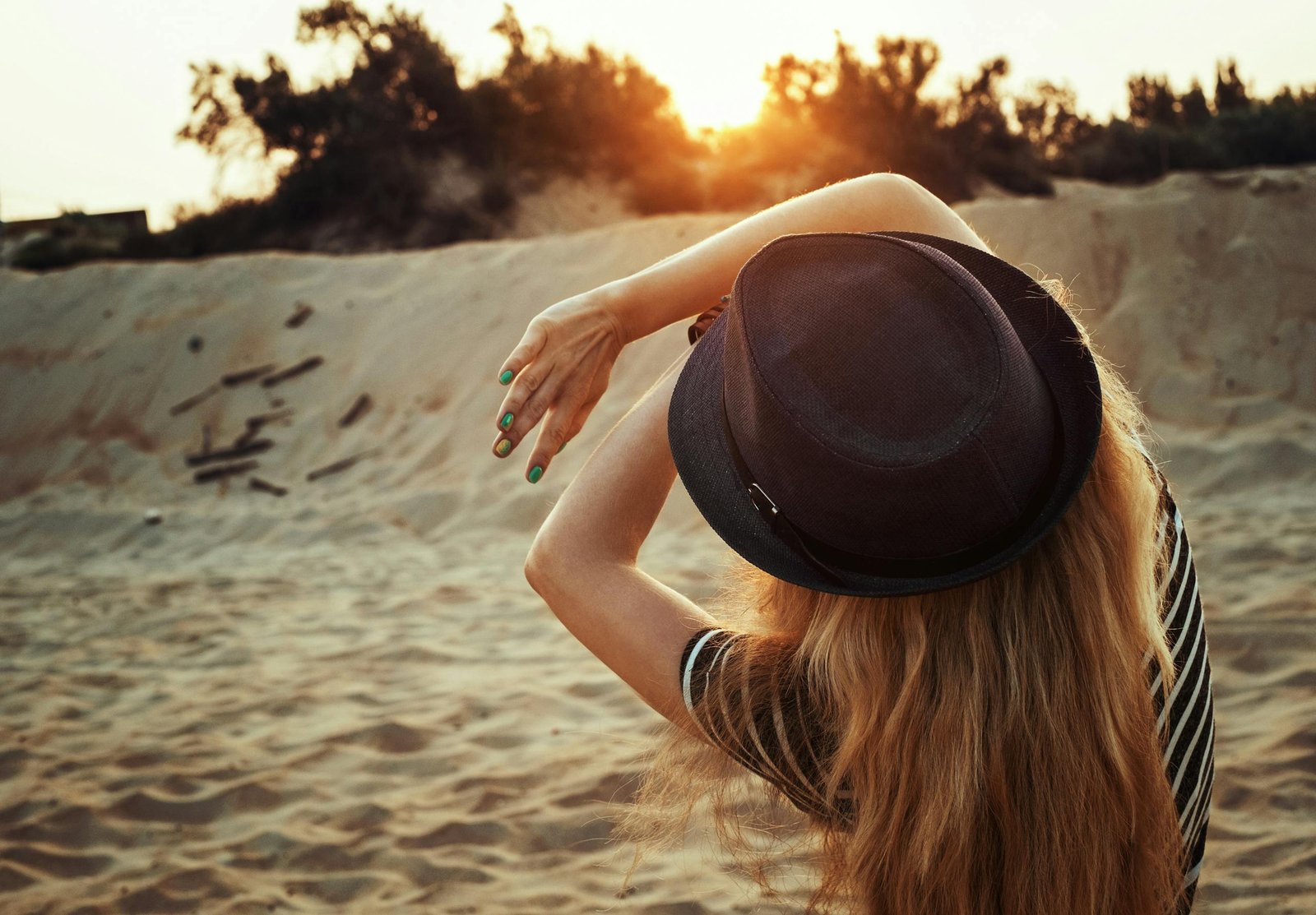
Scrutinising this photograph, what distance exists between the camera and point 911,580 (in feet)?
2.89

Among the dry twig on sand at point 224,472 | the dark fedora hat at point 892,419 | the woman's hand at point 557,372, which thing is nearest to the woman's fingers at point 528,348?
the woman's hand at point 557,372

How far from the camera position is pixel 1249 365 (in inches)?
292

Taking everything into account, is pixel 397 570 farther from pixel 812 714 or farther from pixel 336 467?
pixel 812 714

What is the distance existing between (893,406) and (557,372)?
24.9 inches

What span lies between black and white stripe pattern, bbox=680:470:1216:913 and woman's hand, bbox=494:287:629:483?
16.9 inches

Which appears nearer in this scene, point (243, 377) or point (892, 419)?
point (892, 419)

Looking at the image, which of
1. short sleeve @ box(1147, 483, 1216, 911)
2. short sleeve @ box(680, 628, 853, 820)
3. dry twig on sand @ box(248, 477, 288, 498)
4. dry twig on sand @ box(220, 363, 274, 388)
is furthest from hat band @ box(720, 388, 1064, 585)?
dry twig on sand @ box(220, 363, 274, 388)

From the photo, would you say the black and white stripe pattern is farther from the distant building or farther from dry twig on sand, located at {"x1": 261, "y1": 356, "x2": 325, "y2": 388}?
the distant building

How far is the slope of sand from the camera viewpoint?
280cm

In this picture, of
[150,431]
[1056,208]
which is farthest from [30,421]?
[1056,208]

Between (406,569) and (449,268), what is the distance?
247 inches

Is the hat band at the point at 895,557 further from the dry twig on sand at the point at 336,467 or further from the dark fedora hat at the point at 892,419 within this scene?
the dry twig on sand at the point at 336,467

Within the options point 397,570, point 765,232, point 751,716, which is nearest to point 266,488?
point 397,570

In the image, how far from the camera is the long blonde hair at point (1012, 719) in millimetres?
936
